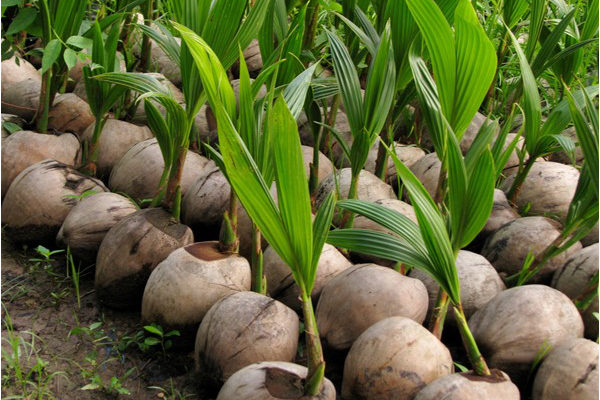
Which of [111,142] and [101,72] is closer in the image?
[101,72]

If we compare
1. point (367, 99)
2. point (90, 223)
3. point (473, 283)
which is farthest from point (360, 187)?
point (90, 223)

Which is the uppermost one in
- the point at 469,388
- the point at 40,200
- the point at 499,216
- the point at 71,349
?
the point at 499,216

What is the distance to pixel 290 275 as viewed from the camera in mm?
1997

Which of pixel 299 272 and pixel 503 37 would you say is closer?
pixel 299 272

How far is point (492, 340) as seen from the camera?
1.76 meters

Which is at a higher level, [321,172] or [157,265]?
[321,172]

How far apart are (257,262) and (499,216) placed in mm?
810

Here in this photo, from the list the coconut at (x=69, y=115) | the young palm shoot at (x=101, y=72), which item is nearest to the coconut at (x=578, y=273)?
the young palm shoot at (x=101, y=72)

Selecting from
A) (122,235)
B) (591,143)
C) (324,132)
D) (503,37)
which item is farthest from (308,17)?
(591,143)

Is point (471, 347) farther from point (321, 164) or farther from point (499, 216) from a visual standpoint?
point (321, 164)

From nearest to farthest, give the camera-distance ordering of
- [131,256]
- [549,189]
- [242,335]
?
1. [242,335]
2. [131,256]
3. [549,189]

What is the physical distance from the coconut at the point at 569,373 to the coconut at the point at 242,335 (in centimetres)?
58

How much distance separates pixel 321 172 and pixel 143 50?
3.28 feet

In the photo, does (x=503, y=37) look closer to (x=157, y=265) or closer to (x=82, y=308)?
(x=157, y=265)
